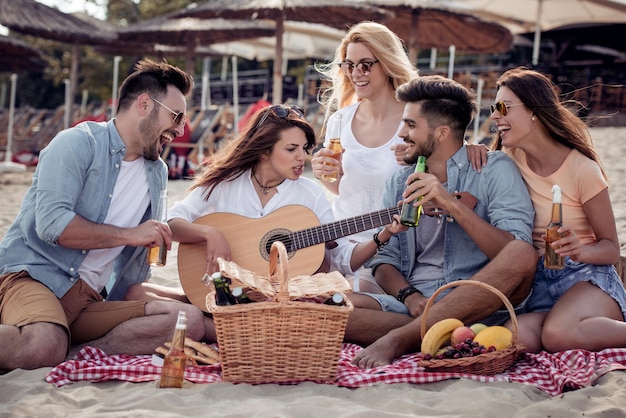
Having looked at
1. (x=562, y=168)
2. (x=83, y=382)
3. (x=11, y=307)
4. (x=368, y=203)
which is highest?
(x=562, y=168)

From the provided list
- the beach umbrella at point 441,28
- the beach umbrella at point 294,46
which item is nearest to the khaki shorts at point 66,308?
the beach umbrella at point 441,28

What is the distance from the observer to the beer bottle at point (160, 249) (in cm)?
402

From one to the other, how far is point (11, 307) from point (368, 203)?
2176mm

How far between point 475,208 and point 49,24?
46.1 ft

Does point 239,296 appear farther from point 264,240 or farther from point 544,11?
point 544,11

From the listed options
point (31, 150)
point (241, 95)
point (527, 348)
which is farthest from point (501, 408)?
point (241, 95)

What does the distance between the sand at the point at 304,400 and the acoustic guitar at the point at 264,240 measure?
106cm

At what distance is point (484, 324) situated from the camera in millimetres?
4141

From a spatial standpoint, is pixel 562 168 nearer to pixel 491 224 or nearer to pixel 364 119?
pixel 491 224

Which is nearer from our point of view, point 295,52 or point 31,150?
point 31,150

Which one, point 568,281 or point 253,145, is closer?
point 568,281

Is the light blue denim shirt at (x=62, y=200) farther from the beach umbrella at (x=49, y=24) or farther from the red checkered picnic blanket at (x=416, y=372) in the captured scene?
the beach umbrella at (x=49, y=24)

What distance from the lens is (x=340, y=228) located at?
4.40 meters

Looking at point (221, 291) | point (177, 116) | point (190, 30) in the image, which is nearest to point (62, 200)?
point (177, 116)
